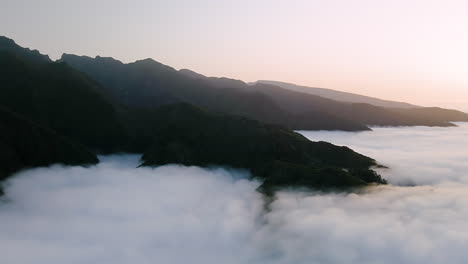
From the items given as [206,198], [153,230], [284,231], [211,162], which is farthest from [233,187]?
[284,231]

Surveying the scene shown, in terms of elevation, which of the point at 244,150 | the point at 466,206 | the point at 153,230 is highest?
the point at 244,150

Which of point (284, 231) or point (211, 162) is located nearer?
point (284, 231)

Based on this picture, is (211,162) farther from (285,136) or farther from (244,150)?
(285,136)

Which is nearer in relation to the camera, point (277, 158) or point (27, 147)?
point (27, 147)

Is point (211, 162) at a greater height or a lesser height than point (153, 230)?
greater

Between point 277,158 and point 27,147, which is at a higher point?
point 27,147

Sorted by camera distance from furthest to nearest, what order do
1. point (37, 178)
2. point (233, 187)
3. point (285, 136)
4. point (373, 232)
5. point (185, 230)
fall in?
point (285, 136)
point (233, 187)
point (37, 178)
point (185, 230)
point (373, 232)

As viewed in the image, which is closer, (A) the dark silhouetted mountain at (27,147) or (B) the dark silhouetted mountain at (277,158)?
(B) the dark silhouetted mountain at (277,158)

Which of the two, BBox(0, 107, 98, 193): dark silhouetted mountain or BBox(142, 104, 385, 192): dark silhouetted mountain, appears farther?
BBox(0, 107, 98, 193): dark silhouetted mountain
